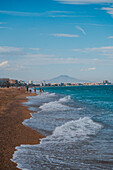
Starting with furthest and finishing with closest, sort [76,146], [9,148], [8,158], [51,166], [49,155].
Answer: [76,146] < [9,148] < [49,155] < [8,158] < [51,166]

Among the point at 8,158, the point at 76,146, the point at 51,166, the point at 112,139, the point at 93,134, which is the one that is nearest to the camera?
the point at 51,166

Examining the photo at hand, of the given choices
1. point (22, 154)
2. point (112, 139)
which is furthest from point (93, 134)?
point (22, 154)

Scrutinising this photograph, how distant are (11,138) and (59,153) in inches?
115

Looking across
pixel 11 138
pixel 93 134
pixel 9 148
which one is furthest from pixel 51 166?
pixel 93 134

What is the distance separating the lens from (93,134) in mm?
10664

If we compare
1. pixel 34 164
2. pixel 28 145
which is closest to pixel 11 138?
pixel 28 145

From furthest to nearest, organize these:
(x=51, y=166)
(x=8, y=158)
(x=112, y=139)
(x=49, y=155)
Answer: (x=112, y=139) → (x=49, y=155) → (x=8, y=158) → (x=51, y=166)

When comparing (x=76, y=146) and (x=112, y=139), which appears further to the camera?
(x=112, y=139)

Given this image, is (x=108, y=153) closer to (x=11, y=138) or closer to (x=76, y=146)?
(x=76, y=146)

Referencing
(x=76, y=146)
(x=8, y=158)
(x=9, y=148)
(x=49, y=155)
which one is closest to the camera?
(x=8, y=158)

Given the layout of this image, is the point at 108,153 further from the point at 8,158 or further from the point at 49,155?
the point at 8,158

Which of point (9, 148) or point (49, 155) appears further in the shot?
point (9, 148)

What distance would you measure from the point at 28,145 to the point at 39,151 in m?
1.01

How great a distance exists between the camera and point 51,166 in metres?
6.33
